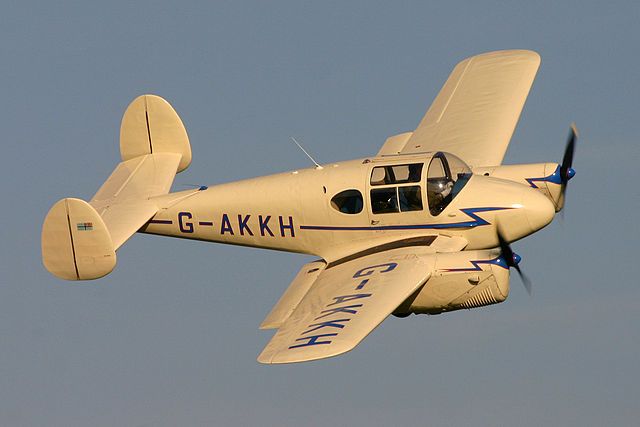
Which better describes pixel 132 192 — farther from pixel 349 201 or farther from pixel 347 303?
pixel 347 303

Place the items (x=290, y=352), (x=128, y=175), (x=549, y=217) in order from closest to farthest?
1. (x=290, y=352)
2. (x=549, y=217)
3. (x=128, y=175)

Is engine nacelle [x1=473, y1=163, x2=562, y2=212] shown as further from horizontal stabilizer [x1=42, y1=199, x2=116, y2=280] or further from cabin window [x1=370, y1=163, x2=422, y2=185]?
horizontal stabilizer [x1=42, y1=199, x2=116, y2=280]

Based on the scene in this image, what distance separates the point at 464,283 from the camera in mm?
31891

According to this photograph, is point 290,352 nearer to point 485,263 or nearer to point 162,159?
point 485,263

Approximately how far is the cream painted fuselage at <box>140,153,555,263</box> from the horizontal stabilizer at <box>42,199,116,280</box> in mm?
2770

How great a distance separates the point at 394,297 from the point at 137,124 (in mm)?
9291

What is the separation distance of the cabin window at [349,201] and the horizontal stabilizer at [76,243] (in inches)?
182

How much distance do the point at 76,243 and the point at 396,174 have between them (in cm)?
644

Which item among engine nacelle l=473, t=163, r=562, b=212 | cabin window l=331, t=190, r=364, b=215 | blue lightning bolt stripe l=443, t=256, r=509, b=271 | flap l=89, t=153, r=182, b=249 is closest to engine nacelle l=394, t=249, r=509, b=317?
blue lightning bolt stripe l=443, t=256, r=509, b=271

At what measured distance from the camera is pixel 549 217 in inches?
1345

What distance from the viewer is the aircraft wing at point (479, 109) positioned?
37.8 meters

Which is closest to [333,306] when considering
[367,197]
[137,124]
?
[367,197]

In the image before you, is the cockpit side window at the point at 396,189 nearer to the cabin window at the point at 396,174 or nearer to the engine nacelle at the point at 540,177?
the cabin window at the point at 396,174

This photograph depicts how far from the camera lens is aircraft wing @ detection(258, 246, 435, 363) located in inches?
1171
